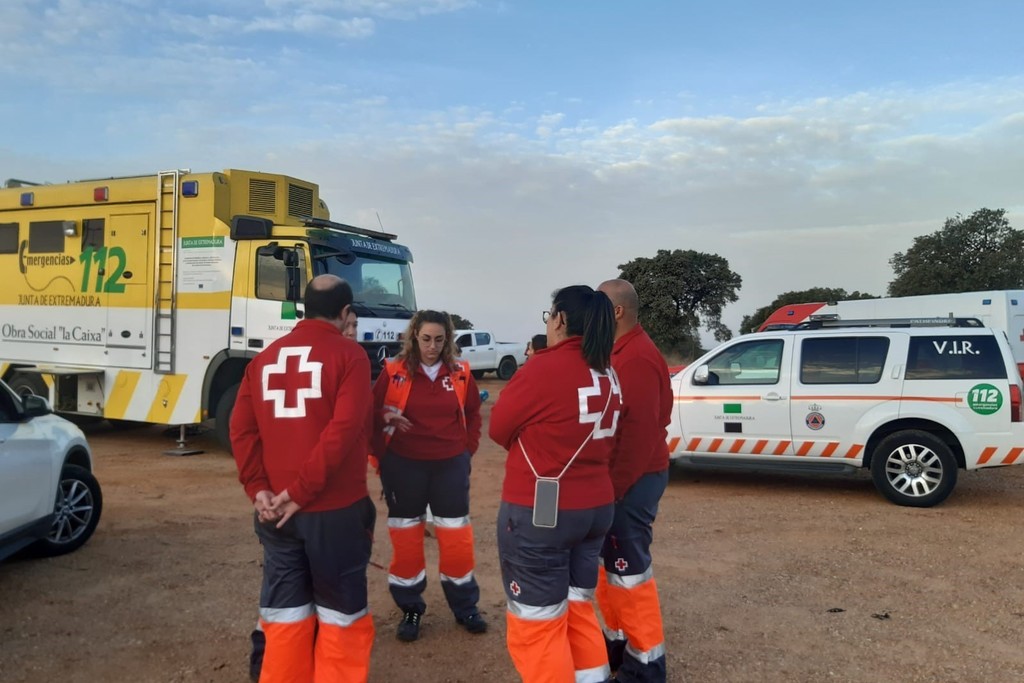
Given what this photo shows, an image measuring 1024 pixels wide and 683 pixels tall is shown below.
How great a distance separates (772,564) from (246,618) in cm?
382

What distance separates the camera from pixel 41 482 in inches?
202

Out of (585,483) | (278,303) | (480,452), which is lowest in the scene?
(480,452)

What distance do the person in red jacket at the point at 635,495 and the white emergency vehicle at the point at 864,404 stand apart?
502 cm

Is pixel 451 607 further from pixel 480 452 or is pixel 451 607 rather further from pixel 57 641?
pixel 480 452

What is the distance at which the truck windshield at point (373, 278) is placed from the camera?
Result: 9078 millimetres

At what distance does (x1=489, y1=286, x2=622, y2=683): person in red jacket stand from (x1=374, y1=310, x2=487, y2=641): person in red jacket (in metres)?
1.19

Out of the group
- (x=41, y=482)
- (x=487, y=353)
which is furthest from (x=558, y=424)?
(x=487, y=353)

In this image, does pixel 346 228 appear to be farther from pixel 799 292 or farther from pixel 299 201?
pixel 799 292

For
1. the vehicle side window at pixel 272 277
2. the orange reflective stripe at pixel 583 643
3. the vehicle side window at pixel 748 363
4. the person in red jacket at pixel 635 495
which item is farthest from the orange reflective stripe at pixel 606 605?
the vehicle side window at pixel 272 277

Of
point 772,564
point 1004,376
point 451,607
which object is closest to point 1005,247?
point 1004,376

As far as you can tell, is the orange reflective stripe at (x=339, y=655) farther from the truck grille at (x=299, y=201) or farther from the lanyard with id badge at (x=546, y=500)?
the truck grille at (x=299, y=201)

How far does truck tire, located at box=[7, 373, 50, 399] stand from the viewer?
10523 mm

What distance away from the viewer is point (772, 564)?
19.1ft

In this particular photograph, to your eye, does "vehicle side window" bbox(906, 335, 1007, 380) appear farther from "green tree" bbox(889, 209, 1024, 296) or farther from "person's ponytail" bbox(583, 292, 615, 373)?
"green tree" bbox(889, 209, 1024, 296)
